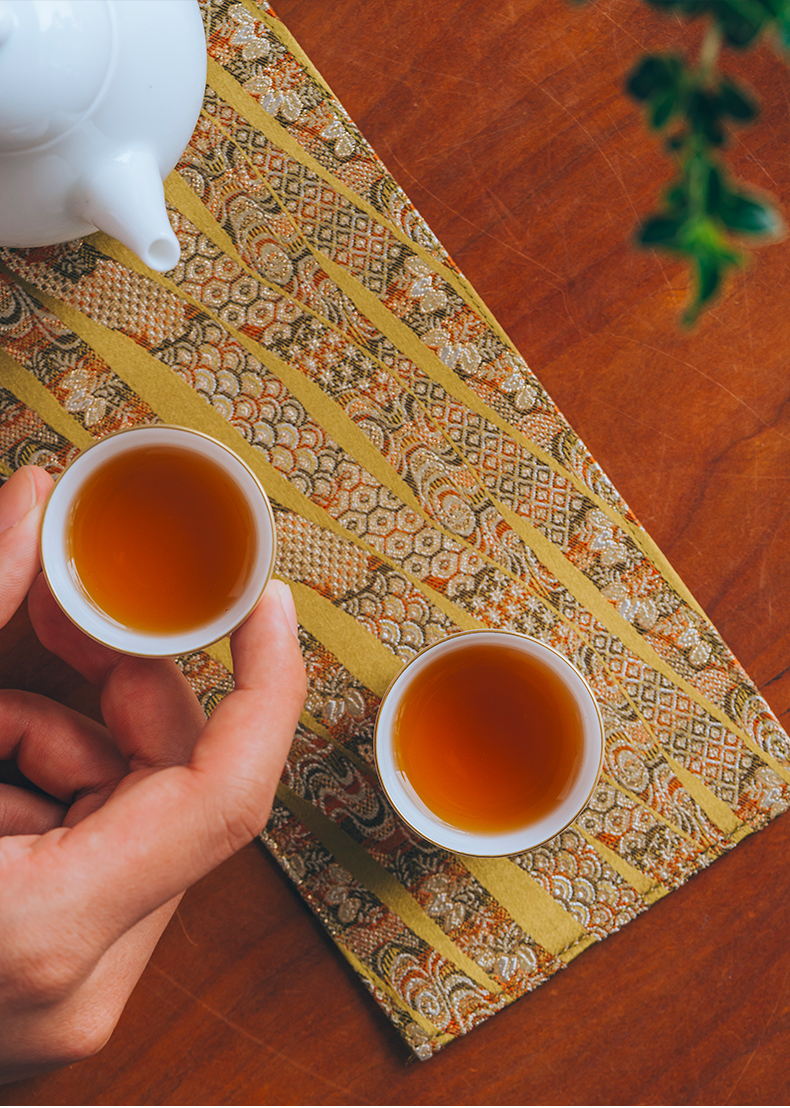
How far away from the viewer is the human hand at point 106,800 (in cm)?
54

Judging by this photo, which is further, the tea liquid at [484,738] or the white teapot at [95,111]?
the tea liquid at [484,738]

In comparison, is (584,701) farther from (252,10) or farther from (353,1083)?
(252,10)

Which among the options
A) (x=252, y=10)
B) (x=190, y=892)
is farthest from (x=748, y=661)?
(x=252, y=10)

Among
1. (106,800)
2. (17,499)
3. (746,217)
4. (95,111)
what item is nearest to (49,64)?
(95,111)

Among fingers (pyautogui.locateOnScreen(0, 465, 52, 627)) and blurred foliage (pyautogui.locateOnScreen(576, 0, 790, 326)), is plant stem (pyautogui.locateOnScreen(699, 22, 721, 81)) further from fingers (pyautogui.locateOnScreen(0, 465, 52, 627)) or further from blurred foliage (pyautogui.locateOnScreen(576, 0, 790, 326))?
fingers (pyautogui.locateOnScreen(0, 465, 52, 627))

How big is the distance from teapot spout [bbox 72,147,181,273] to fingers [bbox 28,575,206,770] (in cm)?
32

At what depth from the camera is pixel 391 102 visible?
760 mm

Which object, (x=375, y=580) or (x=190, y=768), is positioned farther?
(x=375, y=580)

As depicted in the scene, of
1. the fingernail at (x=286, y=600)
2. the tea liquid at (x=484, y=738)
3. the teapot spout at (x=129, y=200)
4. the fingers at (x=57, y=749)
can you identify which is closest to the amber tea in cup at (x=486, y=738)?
the tea liquid at (x=484, y=738)

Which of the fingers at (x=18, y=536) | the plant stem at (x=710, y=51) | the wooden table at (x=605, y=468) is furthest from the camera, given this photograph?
the wooden table at (x=605, y=468)

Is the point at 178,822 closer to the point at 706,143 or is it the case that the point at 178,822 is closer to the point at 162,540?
the point at 162,540

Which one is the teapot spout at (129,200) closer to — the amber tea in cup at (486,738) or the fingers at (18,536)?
the fingers at (18,536)

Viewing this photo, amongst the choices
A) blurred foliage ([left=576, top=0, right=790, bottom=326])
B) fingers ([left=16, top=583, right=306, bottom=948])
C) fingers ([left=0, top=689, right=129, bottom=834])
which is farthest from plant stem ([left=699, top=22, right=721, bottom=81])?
fingers ([left=0, top=689, right=129, bottom=834])

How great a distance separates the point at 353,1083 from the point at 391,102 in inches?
37.0
